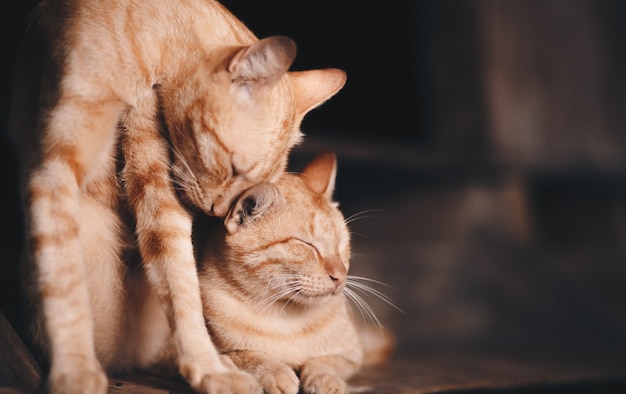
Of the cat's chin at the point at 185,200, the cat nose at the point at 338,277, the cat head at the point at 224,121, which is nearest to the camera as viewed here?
the cat head at the point at 224,121

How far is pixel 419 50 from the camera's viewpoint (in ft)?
14.3

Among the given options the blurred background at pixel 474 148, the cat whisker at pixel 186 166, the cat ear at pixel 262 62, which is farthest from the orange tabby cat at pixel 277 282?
the blurred background at pixel 474 148

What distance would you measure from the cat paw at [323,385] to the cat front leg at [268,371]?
0.10 ft

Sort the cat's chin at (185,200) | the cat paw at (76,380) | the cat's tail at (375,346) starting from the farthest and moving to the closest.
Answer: the cat's tail at (375,346) → the cat's chin at (185,200) → the cat paw at (76,380)

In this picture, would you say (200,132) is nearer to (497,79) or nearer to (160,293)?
(160,293)

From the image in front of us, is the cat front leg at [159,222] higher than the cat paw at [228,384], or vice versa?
the cat front leg at [159,222]

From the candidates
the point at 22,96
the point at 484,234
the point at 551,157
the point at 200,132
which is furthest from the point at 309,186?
the point at 551,157

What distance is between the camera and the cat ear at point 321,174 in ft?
7.05

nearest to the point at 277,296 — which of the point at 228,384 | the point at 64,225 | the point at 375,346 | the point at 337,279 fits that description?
the point at 337,279

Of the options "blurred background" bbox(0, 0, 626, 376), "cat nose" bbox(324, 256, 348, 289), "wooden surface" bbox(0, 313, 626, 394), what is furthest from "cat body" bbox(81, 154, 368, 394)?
"blurred background" bbox(0, 0, 626, 376)

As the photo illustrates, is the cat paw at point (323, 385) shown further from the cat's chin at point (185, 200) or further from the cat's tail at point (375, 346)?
the cat's tail at point (375, 346)

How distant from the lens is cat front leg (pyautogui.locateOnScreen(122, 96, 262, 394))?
5.51ft

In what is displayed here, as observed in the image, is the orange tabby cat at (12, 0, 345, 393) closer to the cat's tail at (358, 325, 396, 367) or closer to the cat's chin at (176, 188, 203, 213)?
the cat's chin at (176, 188, 203, 213)

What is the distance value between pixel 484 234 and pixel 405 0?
1626 mm
